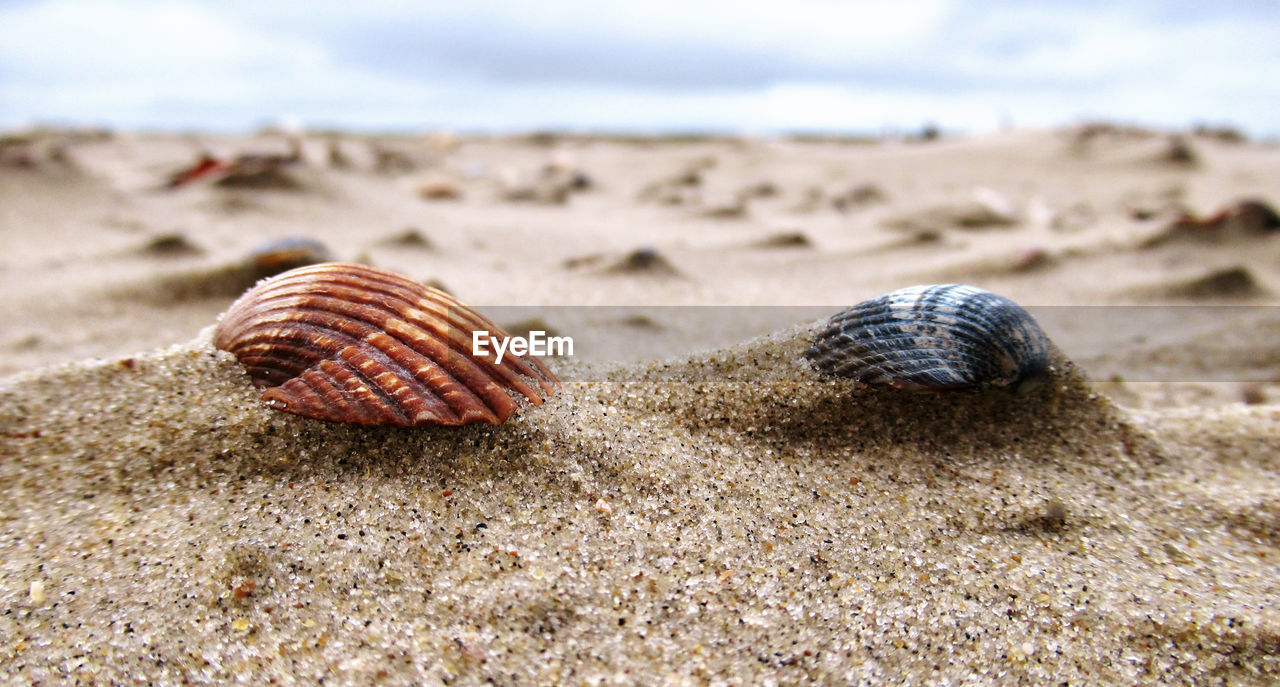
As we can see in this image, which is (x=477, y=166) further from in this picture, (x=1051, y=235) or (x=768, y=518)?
(x=768, y=518)

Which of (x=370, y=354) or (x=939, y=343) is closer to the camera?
(x=370, y=354)

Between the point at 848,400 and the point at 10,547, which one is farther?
the point at 848,400

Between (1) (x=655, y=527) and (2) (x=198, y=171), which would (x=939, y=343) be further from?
(2) (x=198, y=171)

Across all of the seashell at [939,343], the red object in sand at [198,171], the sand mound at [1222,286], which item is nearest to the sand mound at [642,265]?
the seashell at [939,343]

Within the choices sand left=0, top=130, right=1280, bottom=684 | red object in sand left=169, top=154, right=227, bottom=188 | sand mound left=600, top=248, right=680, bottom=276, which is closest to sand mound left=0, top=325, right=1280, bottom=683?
sand left=0, top=130, right=1280, bottom=684

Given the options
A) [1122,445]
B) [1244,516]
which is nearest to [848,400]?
[1122,445]

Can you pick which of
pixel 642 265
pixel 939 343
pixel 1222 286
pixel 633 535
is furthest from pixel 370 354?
pixel 1222 286

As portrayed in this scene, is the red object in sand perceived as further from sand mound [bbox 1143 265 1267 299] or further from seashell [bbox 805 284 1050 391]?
sand mound [bbox 1143 265 1267 299]
